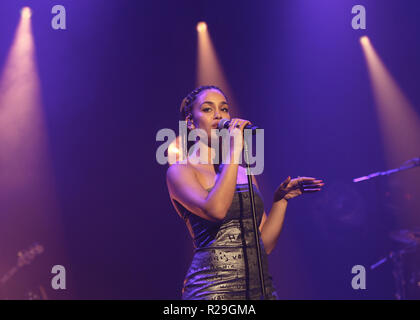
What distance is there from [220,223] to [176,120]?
374 cm

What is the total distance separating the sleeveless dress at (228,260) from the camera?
5.83 feet

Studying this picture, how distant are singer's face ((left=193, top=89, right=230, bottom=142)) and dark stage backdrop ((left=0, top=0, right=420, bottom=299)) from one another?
323cm

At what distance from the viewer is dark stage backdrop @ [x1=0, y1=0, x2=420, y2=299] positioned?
517cm

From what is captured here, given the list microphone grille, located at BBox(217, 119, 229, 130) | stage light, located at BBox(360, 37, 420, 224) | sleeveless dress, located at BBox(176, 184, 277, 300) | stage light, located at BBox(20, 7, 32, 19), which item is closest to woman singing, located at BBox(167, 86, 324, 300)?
sleeveless dress, located at BBox(176, 184, 277, 300)

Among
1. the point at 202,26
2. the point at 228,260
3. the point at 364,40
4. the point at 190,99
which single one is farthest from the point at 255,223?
the point at 364,40

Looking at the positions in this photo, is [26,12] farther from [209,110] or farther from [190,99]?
[209,110]

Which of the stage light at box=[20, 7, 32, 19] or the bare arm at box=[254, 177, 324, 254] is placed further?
the stage light at box=[20, 7, 32, 19]

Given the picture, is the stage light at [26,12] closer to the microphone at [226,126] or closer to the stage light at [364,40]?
the microphone at [226,126]

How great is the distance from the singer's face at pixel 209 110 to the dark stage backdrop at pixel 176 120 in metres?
3.23

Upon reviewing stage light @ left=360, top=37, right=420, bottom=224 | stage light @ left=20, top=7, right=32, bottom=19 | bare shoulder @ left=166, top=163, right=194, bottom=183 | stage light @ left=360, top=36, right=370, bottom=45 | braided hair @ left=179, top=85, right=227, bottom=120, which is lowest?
bare shoulder @ left=166, top=163, right=194, bottom=183

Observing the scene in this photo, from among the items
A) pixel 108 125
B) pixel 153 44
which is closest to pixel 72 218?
pixel 108 125

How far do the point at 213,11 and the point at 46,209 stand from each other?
3459 millimetres

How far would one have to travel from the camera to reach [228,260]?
5.99 ft

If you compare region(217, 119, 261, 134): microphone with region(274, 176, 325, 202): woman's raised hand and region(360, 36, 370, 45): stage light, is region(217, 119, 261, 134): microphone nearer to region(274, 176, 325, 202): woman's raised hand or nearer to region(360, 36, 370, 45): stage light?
region(274, 176, 325, 202): woman's raised hand
